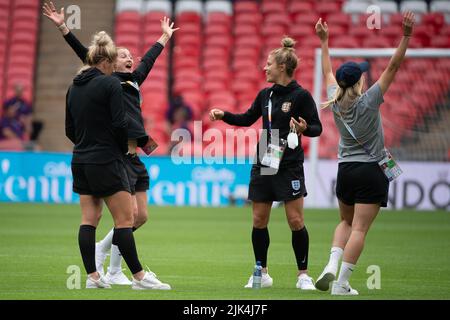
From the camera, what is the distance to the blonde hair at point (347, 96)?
9266 millimetres

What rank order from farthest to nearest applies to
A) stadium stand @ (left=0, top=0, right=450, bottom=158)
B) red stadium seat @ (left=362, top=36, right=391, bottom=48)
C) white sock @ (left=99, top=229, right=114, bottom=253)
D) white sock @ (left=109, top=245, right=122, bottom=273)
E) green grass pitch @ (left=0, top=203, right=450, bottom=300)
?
red stadium seat @ (left=362, top=36, right=391, bottom=48), stadium stand @ (left=0, top=0, right=450, bottom=158), white sock @ (left=99, top=229, right=114, bottom=253), white sock @ (left=109, top=245, right=122, bottom=273), green grass pitch @ (left=0, top=203, right=450, bottom=300)

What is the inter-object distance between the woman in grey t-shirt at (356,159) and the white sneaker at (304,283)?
45cm

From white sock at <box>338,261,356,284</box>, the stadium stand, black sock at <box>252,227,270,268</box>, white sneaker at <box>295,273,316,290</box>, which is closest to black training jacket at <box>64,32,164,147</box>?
black sock at <box>252,227,270,268</box>

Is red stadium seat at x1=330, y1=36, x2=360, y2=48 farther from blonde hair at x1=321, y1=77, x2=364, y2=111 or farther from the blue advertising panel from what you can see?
blonde hair at x1=321, y1=77, x2=364, y2=111

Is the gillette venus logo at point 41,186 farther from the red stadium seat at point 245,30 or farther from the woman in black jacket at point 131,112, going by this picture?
the woman in black jacket at point 131,112

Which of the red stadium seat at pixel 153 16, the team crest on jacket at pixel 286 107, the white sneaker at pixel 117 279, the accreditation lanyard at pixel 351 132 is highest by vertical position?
the red stadium seat at pixel 153 16

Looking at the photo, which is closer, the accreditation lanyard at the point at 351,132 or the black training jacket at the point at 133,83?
the accreditation lanyard at the point at 351,132

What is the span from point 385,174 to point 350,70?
0.97 metres

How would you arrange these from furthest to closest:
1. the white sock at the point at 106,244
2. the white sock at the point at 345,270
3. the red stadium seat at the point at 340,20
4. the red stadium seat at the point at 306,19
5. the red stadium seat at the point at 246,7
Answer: the red stadium seat at the point at 246,7 → the red stadium seat at the point at 306,19 → the red stadium seat at the point at 340,20 → the white sock at the point at 106,244 → the white sock at the point at 345,270

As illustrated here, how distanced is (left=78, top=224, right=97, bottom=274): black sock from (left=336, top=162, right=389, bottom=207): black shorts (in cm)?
228

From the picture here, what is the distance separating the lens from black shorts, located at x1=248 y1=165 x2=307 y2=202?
391 inches

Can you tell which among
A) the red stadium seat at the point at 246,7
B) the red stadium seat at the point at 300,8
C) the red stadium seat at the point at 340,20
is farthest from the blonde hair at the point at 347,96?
the red stadium seat at the point at 246,7

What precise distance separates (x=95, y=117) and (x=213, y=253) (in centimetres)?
497
